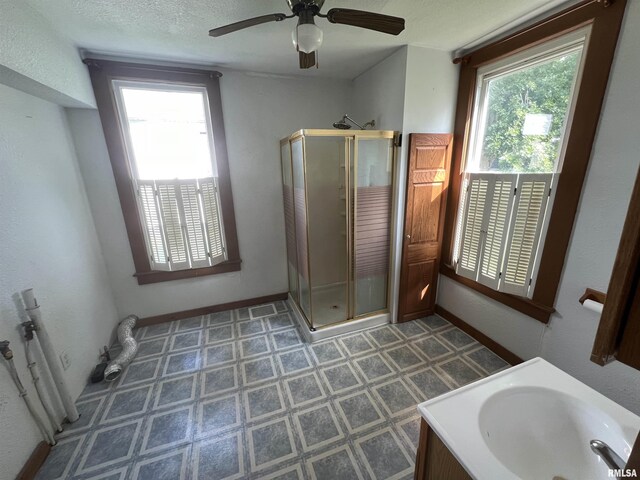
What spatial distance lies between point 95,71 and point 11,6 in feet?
2.69

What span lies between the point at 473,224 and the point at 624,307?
2.07 meters

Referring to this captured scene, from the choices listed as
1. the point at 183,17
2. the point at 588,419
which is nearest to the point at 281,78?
the point at 183,17

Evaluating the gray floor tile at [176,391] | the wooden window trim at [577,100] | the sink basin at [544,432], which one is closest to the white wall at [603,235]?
the wooden window trim at [577,100]

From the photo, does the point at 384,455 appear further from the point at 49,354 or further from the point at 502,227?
the point at 49,354

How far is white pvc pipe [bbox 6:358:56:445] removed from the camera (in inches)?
54.6

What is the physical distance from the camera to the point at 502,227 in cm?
201

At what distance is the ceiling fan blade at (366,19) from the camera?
124cm

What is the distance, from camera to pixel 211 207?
8.71 feet

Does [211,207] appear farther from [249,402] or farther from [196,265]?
[249,402]

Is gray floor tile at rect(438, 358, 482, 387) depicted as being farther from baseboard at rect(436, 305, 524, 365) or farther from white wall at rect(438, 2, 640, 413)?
white wall at rect(438, 2, 640, 413)

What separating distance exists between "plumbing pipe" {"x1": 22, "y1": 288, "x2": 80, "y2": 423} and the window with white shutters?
109 centimetres

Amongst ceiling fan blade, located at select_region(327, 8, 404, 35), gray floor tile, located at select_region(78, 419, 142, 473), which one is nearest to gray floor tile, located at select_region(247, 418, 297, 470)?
gray floor tile, located at select_region(78, 419, 142, 473)

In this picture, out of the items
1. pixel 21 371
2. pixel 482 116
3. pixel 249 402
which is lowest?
pixel 249 402

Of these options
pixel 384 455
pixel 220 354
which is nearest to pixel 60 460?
pixel 220 354
